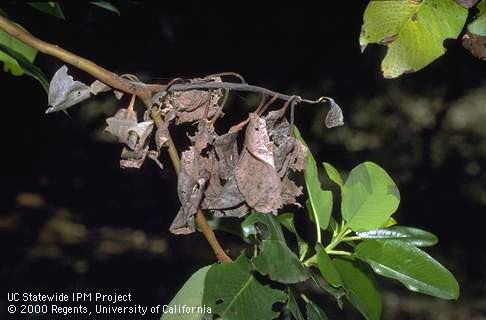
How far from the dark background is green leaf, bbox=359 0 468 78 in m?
1.68

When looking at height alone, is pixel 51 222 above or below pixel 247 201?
above

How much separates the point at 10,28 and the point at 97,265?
2.13 meters

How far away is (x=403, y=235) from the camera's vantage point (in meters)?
0.91

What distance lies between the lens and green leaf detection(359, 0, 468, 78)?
30.5 inches

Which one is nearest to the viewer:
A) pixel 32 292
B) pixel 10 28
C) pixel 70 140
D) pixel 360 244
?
pixel 10 28

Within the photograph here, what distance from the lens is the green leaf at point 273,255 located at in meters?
0.76

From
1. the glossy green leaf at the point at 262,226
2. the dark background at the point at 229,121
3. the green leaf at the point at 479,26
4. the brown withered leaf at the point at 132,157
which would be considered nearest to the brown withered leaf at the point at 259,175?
the glossy green leaf at the point at 262,226

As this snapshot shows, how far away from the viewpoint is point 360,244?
879mm

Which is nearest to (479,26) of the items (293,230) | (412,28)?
(412,28)

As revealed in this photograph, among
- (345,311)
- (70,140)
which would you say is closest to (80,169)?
(70,140)

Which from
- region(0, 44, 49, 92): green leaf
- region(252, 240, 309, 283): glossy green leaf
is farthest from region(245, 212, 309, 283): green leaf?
region(0, 44, 49, 92): green leaf

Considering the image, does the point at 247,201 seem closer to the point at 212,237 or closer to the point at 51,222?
the point at 212,237

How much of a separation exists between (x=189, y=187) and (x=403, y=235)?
1.11 ft

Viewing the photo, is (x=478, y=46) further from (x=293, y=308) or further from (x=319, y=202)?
(x=293, y=308)
